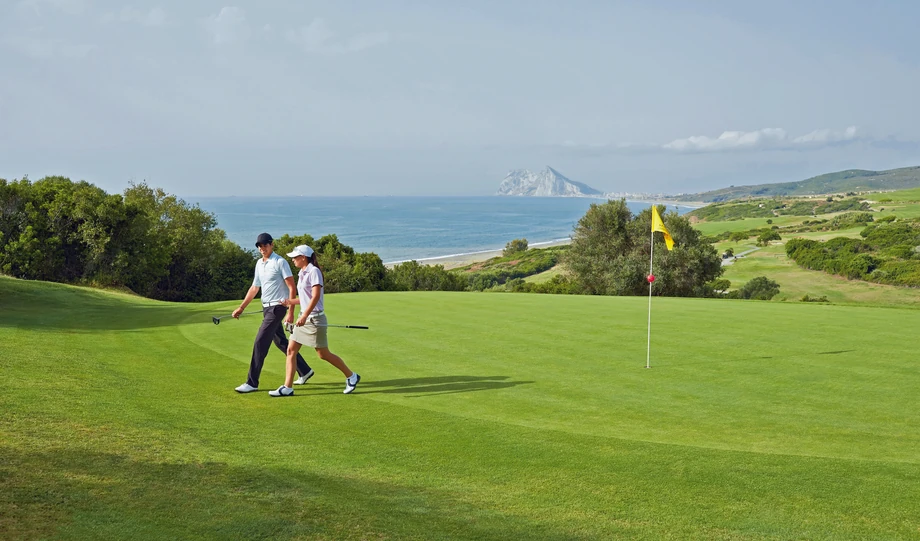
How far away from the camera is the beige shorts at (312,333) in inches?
413

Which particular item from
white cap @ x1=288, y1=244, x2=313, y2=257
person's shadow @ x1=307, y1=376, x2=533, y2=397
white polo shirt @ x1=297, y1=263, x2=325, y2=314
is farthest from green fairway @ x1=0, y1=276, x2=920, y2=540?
white cap @ x1=288, y1=244, x2=313, y2=257

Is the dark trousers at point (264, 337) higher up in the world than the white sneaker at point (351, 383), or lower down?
higher up

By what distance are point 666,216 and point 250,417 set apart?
160 feet

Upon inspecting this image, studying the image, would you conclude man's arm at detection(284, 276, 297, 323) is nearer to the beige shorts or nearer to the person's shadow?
the beige shorts

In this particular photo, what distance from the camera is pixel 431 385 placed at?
435 inches

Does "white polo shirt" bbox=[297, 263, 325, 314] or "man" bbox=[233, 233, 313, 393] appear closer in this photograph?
"white polo shirt" bbox=[297, 263, 325, 314]

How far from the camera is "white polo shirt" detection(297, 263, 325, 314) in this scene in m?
10.3

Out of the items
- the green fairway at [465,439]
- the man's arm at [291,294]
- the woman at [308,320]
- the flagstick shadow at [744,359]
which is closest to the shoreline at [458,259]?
the flagstick shadow at [744,359]

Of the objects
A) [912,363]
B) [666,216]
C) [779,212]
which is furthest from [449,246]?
[912,363]

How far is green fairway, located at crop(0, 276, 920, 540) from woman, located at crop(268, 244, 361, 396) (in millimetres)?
354

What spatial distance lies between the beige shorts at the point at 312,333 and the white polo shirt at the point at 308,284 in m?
0.15

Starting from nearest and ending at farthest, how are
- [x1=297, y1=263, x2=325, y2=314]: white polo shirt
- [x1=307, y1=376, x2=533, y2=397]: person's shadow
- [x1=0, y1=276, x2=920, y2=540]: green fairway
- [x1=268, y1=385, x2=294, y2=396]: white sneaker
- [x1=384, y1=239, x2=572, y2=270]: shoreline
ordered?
1. [x1=0, y1=276, x2=920, y2=540]: green fairway
2. [x1=268, y1=385, x2=294, y2=396]: white sneaker
3. [x1=297, y1=263, x2=325, y2=314]: white polo shirt
4. [x1=307, y1=376, x2=533, y2=397]: person's shadow
5. [x1=384, y1=239, x2=572, y2=270]: shoreline

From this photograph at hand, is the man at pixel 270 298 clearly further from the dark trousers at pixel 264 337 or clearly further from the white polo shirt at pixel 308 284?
the white polo shirt at pixel 308 284

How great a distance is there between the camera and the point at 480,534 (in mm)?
5492
